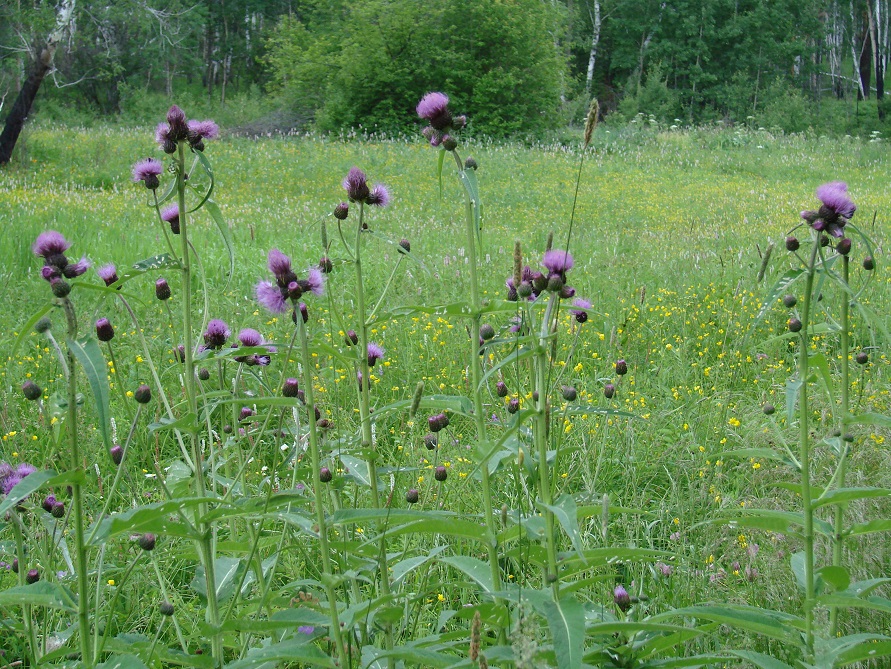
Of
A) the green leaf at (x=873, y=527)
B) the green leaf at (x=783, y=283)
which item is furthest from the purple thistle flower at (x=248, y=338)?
Answer: the green leaf at (x=873, y=527)

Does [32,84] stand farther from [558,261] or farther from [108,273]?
[558,261]

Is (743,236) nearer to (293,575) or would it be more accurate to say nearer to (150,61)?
(293,575)

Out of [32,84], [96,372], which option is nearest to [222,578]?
[96,372]

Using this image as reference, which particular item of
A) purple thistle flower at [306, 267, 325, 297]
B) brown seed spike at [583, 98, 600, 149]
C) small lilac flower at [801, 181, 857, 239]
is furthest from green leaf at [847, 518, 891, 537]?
purple thistle flower at [306, 267, 325, 297]

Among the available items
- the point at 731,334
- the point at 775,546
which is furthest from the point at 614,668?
the point at 731,334

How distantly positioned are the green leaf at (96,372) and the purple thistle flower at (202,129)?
2.05 feet

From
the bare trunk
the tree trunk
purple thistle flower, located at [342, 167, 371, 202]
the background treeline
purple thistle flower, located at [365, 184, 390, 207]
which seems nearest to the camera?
purple thistle flower, located at [342, 167, 371, 202]

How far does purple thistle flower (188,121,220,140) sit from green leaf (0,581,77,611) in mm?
915

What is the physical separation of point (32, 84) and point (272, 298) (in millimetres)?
13226

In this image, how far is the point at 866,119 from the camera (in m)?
25.0

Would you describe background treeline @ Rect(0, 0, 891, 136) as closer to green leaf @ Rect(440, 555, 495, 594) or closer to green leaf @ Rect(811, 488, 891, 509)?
green leaf @ Rect(440, 555, 495, 594)

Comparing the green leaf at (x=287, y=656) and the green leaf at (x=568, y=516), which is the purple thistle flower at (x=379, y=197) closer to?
the green leaf at (x=568, y=516)

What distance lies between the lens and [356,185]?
183 centimetres

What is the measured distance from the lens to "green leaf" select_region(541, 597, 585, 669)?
122 centimetres
